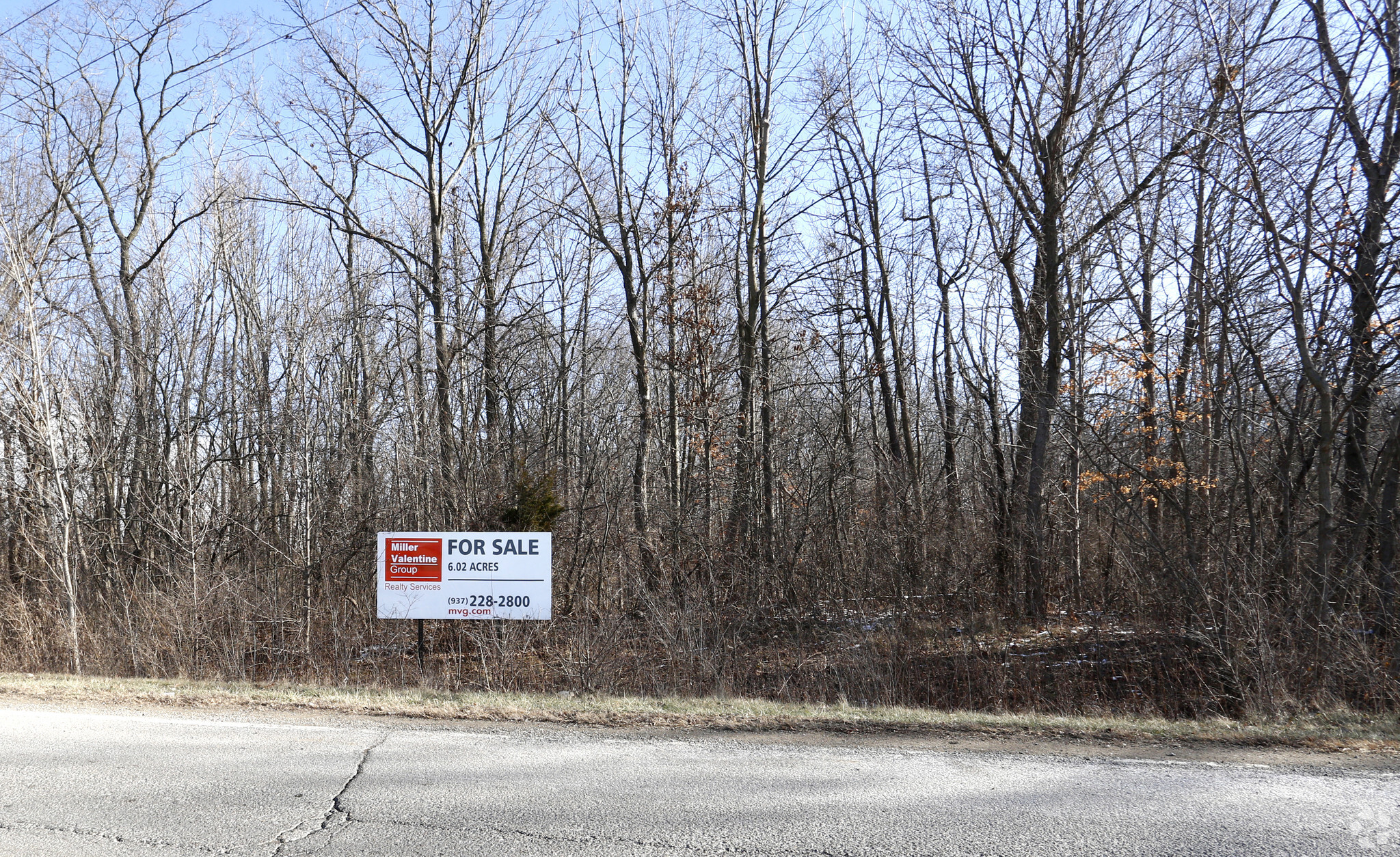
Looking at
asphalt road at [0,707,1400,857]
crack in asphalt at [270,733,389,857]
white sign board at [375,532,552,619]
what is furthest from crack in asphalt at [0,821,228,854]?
white sign board at [375,532,552,619]

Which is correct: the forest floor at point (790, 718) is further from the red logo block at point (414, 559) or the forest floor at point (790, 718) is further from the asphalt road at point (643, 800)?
the red logo block at point (414, 559)

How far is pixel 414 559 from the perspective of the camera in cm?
1064

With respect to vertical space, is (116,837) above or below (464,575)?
below

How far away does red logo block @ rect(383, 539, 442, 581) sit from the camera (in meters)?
10.6

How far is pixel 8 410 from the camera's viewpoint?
13.4 metres

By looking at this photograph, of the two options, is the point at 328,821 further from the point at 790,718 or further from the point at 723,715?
the point at 790,718

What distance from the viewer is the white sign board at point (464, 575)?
10602 mm

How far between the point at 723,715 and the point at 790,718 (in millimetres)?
599

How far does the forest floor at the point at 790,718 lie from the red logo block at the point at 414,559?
1.45 meters

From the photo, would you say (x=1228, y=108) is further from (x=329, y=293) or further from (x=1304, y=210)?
(x=329, y=293)

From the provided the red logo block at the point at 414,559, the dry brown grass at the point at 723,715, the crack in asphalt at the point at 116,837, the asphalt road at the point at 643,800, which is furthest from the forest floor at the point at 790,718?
the crack in asphalt at the point at 116,837

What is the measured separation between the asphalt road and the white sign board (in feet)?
12.6

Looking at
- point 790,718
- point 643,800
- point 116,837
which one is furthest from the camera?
point 790,718

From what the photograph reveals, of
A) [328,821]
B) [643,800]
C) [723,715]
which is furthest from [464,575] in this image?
[643,800]
